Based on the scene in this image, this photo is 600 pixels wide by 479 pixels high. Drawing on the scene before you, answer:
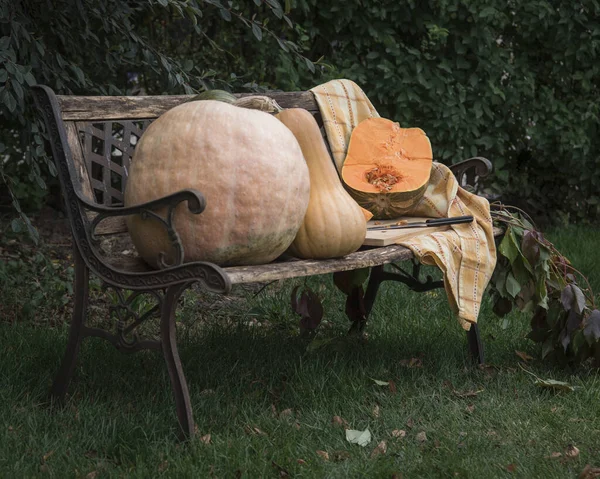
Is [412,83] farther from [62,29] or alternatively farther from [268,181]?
[268,181]

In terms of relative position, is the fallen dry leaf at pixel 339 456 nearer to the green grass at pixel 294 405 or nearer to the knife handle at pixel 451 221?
the green grass at pixel 294 405

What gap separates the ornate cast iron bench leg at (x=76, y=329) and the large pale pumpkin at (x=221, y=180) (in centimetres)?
29

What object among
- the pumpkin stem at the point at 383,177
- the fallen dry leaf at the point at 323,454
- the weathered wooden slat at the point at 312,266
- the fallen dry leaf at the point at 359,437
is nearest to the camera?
the weathered wooden slat at the point at 312,266

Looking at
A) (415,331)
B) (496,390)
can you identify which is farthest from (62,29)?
(496,390)

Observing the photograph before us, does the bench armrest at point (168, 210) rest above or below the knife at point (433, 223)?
above

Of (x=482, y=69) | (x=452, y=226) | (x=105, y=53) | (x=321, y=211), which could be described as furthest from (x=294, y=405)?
(x=482, y=69)

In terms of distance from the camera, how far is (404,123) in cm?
656

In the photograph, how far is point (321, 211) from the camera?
3.35 meters

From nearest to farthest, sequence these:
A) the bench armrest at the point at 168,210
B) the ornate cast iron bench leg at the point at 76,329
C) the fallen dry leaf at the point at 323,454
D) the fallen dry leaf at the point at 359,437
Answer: the bench armrest at the point at 168,210, the fallen dry leaf at the point at 323,454, the fallen dry leaf at the point at 359,437, the ornate cast iron bench leg at the point at 76,329

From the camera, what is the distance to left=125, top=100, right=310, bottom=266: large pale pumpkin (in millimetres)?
3064

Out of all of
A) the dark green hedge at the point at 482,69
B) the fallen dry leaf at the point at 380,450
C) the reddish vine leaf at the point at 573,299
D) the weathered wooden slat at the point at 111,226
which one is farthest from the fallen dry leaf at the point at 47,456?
the dark green hedge at the point at 482,69

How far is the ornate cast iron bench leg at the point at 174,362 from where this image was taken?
3.04m

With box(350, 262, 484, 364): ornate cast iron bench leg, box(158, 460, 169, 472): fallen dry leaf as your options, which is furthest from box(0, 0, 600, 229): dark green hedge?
box(158, 460, 169, 472): fallen dry leaf

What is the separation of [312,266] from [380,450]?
0.68m
